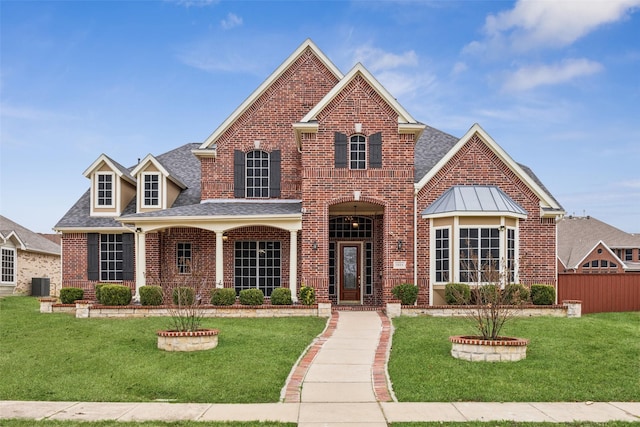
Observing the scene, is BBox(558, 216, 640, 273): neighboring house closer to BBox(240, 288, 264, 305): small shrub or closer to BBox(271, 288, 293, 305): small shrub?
BBox(271, 288, 293, 305): small shrub

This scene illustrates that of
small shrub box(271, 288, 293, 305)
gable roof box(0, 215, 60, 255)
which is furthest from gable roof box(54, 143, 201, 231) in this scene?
gable roof box(0, 215, 60, 255)

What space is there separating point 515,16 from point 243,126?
10.7m

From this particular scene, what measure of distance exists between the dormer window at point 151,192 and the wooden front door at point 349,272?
7610mm

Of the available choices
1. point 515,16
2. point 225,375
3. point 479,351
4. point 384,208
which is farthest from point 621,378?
point 515,16

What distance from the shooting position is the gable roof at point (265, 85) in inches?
907

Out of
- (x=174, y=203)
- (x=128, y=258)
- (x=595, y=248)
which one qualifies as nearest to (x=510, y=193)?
(x=174, y=203)

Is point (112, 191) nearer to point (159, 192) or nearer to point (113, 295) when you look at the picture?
point (159, 192)

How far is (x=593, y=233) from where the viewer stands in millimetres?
48250

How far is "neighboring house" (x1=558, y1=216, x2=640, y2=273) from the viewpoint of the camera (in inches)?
1794

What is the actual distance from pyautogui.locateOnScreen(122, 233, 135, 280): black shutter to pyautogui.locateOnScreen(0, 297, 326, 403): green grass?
5906 millimetres

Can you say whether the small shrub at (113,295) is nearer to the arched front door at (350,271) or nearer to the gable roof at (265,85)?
the gable roof at (265,85)

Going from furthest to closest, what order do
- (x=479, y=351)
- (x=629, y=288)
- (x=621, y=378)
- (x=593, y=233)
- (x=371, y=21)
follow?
(x=593, y=233) → (x=629, y=288) → (x=371, y=21) → (x=479, y=351) → (x=621, y=378)

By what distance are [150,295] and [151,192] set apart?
543 centimetres

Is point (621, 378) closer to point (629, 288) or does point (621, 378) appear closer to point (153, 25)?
point (629, 288)
